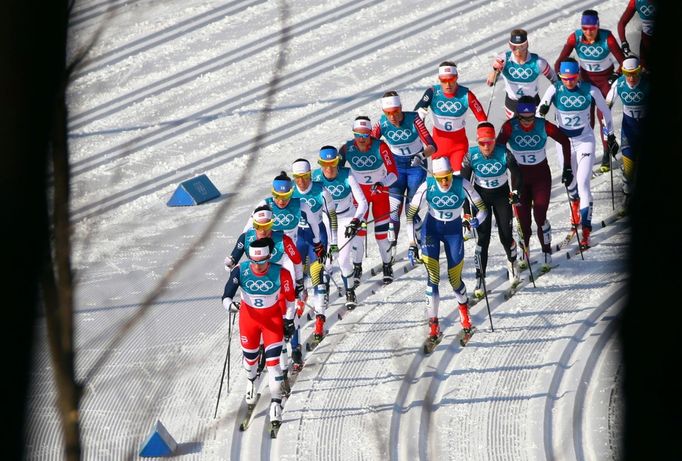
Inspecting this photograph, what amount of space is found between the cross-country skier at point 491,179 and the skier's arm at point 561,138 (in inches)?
27.7

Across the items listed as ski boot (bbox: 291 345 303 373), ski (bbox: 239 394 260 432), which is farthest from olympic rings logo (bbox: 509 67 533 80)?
ski (bbox: 239 394 260 432)

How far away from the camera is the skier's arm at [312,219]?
481 inches

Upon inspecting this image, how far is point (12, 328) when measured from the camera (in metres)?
3.46

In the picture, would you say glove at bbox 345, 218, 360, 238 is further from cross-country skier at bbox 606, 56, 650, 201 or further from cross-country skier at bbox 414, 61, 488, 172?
cross-country skier at bbox 606, 56, 650, 201

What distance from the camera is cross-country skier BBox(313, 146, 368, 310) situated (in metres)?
12.7

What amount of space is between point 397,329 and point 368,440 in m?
2.18

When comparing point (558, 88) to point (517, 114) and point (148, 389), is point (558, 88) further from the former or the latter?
point (148, 389)

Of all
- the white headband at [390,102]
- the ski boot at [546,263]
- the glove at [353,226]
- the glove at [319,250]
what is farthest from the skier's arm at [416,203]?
the ski boot at [546,263]

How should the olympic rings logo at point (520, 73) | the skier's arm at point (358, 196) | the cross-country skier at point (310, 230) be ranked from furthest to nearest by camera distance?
the olympic rings logo at point (520, 73)
the skier's arm at point (358, 196)
the cross-country skier at point (310, 230)

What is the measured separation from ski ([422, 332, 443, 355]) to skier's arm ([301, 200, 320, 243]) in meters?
1.58

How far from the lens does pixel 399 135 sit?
13.7 m

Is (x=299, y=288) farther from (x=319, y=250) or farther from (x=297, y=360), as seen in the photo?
(x=297, y=360)

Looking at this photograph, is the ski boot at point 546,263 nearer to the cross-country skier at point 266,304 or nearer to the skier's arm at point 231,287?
the cross-country skier at point 266,304

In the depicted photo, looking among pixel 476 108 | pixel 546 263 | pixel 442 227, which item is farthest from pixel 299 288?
pixel 476 108
